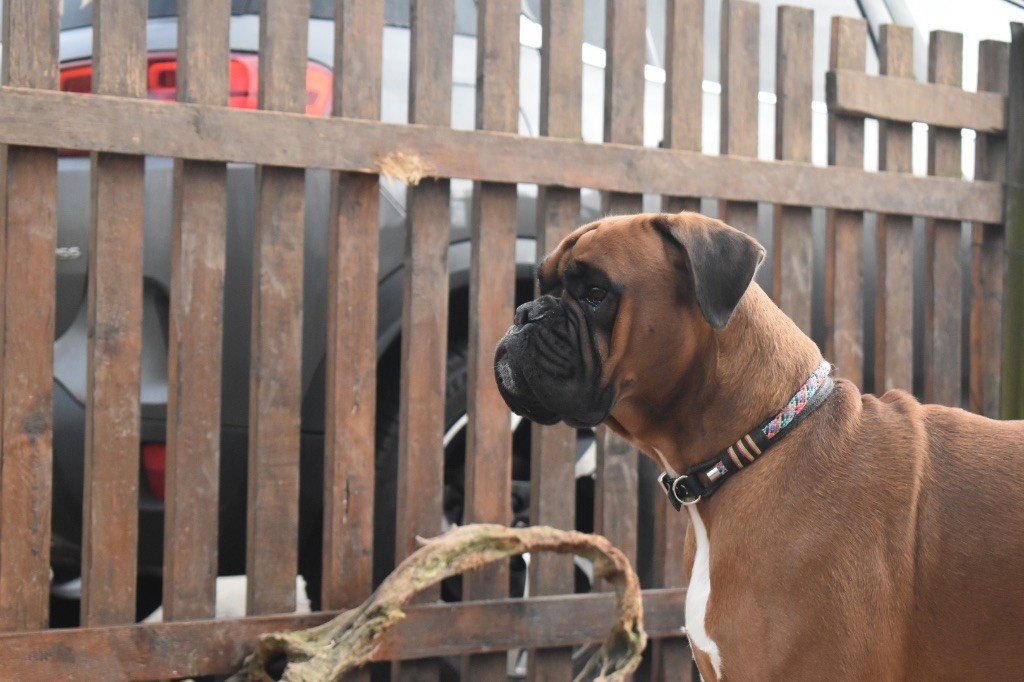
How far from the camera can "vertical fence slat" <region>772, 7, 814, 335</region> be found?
451 cm

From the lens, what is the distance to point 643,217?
314 centimetres

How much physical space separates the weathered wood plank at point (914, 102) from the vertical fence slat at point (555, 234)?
1138 mm

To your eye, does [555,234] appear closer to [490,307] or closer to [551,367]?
[490,307]

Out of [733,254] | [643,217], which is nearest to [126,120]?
[643,217]

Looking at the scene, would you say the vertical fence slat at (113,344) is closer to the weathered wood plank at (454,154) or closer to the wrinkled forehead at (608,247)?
the weathered wood plank at (454,154)

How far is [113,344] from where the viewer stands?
3.55 meters

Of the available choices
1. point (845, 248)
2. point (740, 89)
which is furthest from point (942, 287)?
point (740, 89)

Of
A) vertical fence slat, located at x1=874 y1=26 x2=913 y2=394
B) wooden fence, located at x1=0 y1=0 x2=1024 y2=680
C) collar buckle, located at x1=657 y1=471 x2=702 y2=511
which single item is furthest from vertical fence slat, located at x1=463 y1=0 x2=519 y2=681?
vertical fence slat, located at x1=874 y1=26 x2=913 y2=394

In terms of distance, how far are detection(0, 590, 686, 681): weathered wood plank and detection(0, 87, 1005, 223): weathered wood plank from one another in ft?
4.60

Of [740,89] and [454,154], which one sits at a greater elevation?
[740,89]

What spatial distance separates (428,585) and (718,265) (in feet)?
4.73

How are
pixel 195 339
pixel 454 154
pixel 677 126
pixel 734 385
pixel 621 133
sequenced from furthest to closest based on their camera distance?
pixel 677 126 < pixel 621 133 < pixel 454 154 < pixel 195 339 < pixel 734 385

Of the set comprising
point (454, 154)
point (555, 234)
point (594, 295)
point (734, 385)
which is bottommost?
point (734, 385)

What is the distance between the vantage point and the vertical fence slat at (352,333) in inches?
150
